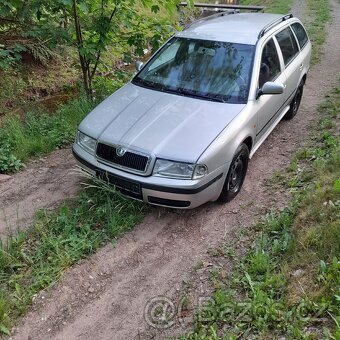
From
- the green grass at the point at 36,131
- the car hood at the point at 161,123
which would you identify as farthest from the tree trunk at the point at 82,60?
the car hood at the point at 161,123

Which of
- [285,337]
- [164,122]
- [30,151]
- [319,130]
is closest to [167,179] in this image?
[164,122]

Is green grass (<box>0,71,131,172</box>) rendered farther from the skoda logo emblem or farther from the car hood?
the skoda logo emblem

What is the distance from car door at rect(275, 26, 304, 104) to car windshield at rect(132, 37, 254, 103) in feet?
3.46

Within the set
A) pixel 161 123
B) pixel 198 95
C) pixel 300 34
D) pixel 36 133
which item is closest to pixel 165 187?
pixel 161 123

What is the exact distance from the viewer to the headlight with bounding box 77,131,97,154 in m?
4.24

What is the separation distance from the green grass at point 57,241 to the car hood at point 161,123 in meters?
0.61

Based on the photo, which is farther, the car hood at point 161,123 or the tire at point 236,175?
the tire at point 236,175

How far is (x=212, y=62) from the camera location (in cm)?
480

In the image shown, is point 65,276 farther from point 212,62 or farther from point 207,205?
point 212,62

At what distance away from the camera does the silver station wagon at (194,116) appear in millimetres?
3820

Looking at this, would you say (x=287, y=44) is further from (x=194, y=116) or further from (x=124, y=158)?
(x=124, y=158)

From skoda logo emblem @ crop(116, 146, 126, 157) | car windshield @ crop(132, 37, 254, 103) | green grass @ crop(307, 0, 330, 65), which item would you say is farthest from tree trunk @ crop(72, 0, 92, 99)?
green grass @ crop(307, 0, 330, 65)

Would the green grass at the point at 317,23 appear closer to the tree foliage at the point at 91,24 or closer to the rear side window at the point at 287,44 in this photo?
the rear side window at the point at 287,44

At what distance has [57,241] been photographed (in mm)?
3797
